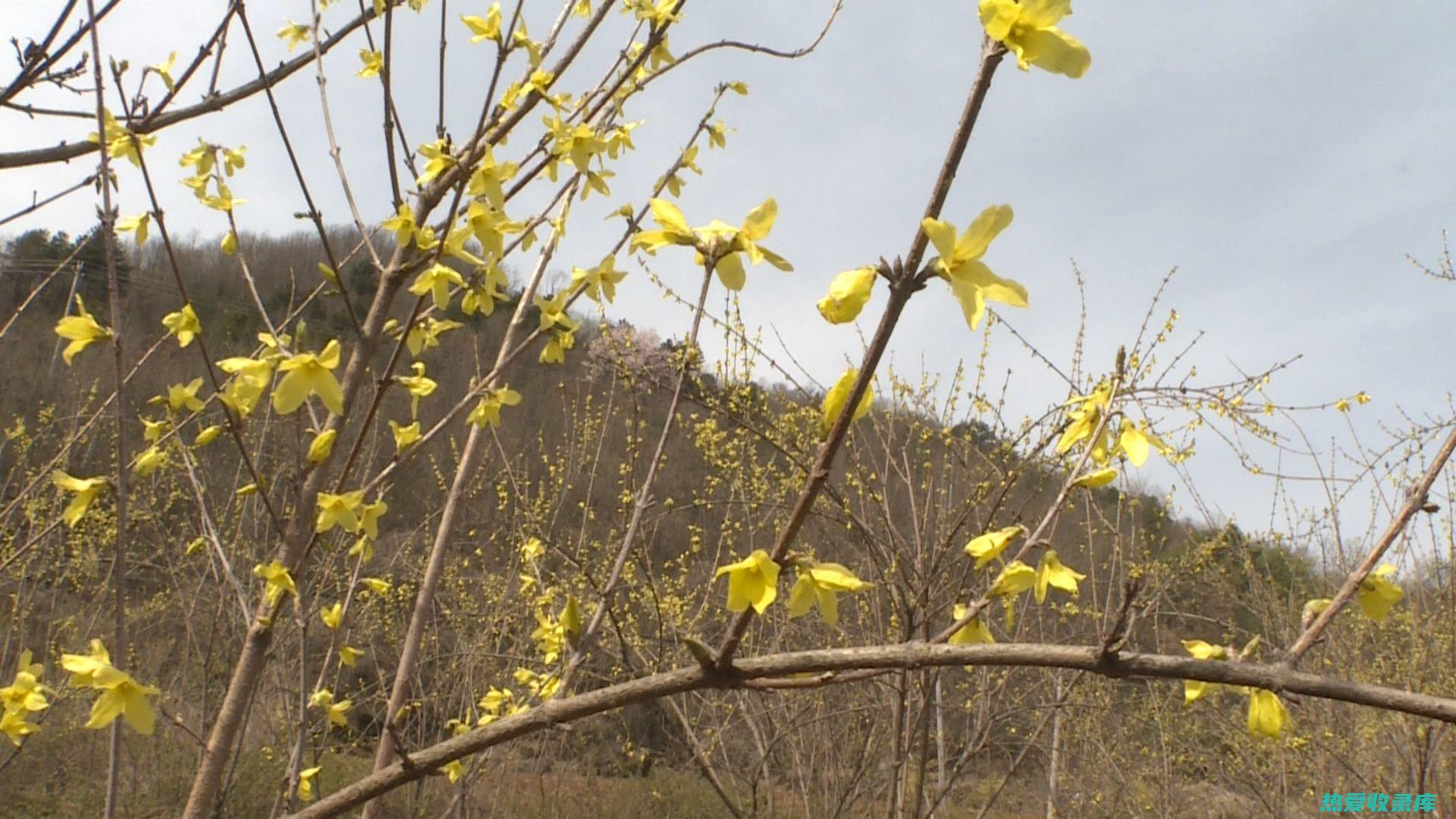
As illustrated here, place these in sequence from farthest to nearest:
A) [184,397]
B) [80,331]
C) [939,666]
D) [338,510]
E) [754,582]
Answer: [80,331] → [184,397] → [338,510] → [754,582] → [939,666]

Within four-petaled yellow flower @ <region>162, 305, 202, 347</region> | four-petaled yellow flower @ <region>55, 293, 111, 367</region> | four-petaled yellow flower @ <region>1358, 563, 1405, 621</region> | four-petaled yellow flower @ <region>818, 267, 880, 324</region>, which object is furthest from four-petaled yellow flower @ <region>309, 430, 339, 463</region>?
four-petaled yellow flower @ <region>1358, 563, 1405, 621</region>

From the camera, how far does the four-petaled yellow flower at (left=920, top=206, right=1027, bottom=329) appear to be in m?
0.74

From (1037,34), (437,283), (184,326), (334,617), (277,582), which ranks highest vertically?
(1037,34)

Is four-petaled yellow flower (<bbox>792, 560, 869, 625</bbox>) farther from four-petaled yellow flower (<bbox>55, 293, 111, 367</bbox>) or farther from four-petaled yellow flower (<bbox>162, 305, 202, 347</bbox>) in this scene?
four-petaled yellow flower (<bbox>55, 293, 111, 367</bbox>)

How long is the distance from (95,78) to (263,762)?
6.68 meters

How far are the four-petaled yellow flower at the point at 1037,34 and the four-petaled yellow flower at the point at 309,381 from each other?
1098 millimetres

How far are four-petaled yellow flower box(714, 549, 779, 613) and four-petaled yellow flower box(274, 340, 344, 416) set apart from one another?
2.61 feet

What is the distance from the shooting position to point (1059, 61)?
797mm

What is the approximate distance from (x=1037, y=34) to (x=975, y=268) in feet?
0.73

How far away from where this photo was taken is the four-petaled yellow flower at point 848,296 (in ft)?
2.61

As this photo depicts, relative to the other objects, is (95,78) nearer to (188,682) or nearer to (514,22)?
(514,22)

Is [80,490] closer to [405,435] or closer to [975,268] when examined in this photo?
[405,435]

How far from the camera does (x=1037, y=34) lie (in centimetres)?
77

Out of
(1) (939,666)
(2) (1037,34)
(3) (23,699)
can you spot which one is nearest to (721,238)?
(2) (1037,34)
